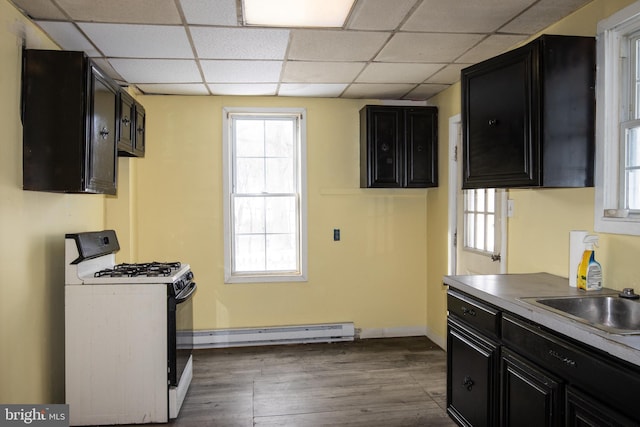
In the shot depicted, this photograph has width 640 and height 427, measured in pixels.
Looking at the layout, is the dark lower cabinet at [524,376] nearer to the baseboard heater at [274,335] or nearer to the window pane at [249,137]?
the baseboard heater at [274,335]

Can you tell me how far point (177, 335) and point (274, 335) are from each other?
5.09ft

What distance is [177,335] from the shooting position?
301cm

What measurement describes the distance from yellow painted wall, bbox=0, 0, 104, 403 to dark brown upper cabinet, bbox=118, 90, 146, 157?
538 mm

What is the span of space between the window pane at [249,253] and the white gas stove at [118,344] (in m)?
1.53

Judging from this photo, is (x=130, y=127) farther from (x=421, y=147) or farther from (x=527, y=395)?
(x=527, y=395)

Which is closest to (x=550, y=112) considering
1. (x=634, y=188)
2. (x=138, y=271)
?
(x=634, y=188)

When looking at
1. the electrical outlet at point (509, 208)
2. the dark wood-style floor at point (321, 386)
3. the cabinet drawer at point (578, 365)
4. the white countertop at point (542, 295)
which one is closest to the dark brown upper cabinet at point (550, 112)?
the white countertop at point (542, 295)

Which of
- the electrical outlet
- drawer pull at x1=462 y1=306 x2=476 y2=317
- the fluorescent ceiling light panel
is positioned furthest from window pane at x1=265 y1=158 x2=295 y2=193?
drawer pull at x1=462 y1=306 x2=476 y2=317

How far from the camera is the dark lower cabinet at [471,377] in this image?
2316 millimetres

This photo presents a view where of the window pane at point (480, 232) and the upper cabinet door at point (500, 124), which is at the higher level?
the upper cabinet door at point (500, 124)

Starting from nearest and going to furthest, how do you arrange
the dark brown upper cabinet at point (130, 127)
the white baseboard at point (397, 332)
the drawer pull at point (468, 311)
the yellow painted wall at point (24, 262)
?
the yellow painted wall at point (24, 262), the drawer pull at point (468, 311), the dark brown upper cabinet at point (130, 127), the white baseboard at point (397, 332)

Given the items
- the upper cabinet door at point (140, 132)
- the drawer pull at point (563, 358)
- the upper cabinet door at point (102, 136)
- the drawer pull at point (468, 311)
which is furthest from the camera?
the upper cabinet door at point (140, 132)

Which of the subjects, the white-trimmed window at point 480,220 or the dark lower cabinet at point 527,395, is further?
the white-trimmed window at point 480,220

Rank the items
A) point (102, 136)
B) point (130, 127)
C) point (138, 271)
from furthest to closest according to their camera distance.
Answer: point (130, 127)
point (138, 271)
point (102, 136)
